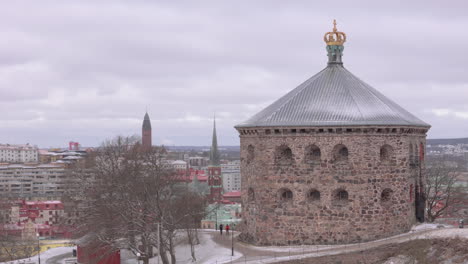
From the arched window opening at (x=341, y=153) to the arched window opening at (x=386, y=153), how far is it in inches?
67.5

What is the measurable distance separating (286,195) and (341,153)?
3289 mm

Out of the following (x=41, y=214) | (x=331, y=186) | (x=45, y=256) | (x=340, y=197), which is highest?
(x=331, y=186)

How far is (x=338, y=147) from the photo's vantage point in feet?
93.3

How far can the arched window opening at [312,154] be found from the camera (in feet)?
93.8

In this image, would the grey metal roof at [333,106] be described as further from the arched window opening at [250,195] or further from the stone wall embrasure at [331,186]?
the arched window opening at [250,195]

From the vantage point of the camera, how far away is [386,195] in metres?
28.8

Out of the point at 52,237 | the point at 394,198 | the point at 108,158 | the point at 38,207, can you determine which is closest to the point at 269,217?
the point at 394,198

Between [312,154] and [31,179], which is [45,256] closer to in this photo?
[312,154]

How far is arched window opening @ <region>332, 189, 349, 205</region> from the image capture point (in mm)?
28328

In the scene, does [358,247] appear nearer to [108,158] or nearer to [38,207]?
[108,158]

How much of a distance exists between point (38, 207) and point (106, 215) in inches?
2285

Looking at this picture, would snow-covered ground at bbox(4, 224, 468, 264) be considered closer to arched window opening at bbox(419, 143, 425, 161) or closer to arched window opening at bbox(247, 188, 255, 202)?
arched window opening at bbox(247, 188, 255, 202)

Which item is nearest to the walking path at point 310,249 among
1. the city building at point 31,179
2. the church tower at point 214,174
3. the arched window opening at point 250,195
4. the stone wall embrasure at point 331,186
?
the stone wall embrasure at point 331,186

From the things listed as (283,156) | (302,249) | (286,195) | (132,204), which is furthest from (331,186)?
(132,204)
